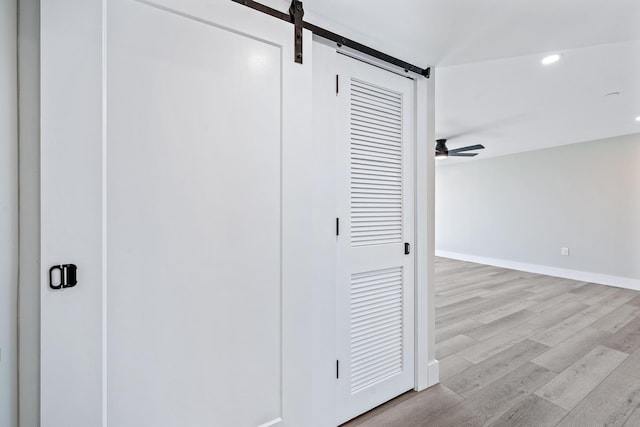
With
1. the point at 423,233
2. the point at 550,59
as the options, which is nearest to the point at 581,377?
the point at 423,233

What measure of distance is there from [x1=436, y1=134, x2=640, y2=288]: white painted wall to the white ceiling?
1.49m

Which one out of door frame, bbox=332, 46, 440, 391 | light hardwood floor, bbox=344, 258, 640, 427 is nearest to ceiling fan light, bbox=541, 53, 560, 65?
door frame, bbox=332, 46, 440, 391

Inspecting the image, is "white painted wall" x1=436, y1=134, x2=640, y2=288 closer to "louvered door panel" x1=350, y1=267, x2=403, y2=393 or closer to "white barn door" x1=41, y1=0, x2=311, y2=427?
"louvered door panel" x1=350, y1=267, x2=403, y2=393

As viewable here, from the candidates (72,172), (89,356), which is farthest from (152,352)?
(72,172)

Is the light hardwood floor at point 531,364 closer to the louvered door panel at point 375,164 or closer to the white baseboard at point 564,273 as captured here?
the white baseboard at point 564,273

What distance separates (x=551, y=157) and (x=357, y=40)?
538cm

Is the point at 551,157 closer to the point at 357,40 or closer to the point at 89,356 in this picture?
the point at 357,40

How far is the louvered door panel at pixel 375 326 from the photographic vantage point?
1593 mm

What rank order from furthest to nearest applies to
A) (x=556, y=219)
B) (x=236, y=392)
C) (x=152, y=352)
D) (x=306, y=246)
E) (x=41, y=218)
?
(x=556, y=219) < (x=306, y=246) < (x=236, y=392) < (x=152, y=352) < (x=41, y=218)

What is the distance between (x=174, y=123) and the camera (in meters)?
1.04

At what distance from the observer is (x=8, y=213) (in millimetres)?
823

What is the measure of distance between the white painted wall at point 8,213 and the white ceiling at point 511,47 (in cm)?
98

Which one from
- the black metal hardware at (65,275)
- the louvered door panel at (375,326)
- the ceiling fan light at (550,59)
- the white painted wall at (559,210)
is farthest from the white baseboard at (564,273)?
the black metal hardware at (65,275)

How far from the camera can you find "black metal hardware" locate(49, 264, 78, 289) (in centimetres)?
84
